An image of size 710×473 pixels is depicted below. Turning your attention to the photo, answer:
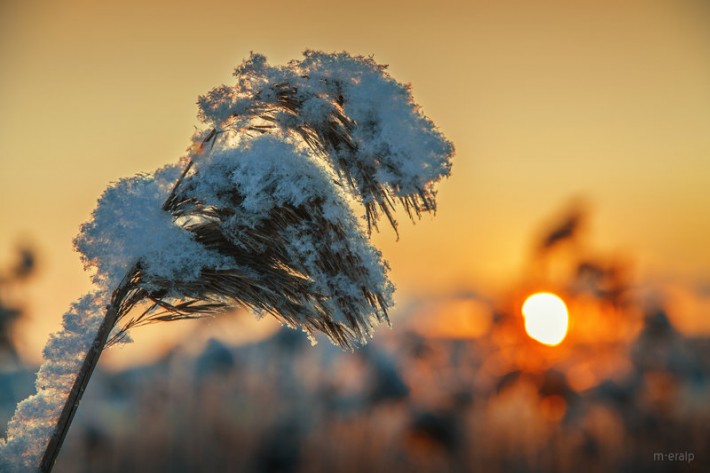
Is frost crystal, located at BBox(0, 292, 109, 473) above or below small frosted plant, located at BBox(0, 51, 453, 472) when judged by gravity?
below

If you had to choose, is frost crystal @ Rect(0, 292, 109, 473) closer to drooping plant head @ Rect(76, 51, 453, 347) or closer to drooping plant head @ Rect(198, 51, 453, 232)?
drooping plant head @ Rect(76, 51, 453, 347)

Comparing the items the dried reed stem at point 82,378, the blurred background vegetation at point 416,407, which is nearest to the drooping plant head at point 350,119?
the dried reed stem at point 82,378

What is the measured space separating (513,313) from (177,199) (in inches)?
955

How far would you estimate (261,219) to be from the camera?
2525mm

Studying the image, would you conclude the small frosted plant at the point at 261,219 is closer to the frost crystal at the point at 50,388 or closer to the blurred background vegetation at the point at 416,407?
the frost crystal at the point at 50,388

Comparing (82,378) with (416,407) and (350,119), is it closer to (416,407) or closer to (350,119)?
(350,119)

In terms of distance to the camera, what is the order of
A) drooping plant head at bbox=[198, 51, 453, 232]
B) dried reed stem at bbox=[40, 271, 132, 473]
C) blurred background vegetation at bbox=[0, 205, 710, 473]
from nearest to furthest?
drooping plant head at bbox=[198, 51, 453, 232]
dried reed stem at bbox=[40, 271, 132, 473]
blurred background vegetation at bbox=[0, 205, 710, 473]

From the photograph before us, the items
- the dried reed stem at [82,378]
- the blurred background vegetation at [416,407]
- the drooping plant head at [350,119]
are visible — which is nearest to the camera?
the drooping plant head at [350,119]

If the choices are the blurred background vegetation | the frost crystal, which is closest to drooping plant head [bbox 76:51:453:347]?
the frost crystal

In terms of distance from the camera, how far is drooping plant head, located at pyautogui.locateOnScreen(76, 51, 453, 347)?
2.38 m

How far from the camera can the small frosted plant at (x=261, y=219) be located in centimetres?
239

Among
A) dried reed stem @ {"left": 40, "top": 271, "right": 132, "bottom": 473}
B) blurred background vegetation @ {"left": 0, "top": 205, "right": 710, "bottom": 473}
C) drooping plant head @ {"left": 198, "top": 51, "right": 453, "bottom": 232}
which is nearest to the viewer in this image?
drooping plant head @ {"left": 198, "top": 51, "right": 453, "bottom": 232}

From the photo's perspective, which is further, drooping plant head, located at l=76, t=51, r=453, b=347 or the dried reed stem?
the dried reed stem

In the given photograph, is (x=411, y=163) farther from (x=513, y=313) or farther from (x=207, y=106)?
(x=513, y=313)
